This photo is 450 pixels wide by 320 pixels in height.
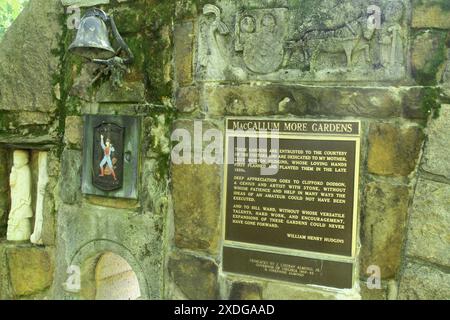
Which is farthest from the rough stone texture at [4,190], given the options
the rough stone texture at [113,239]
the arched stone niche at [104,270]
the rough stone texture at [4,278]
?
the arched stone niche at [104,270]

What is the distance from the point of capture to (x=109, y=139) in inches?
125

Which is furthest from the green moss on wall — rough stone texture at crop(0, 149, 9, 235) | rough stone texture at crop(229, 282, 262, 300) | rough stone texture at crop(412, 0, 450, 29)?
rough stone texture at crop(0, 149, 9, 235)

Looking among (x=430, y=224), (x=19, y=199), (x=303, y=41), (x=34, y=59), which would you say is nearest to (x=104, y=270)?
(x=19, y=199)

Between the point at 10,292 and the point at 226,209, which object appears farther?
the point at 10,292

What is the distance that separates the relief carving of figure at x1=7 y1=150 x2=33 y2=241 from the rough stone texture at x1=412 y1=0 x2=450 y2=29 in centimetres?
317

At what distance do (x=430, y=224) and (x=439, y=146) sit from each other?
45cm

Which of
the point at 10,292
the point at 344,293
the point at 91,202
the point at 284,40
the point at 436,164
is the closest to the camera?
the point at 436,164

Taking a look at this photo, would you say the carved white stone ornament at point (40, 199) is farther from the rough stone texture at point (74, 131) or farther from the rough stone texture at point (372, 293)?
the rough stone texture at point (372, 293)

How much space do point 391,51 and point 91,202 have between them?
241 cm

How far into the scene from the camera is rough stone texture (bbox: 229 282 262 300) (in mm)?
2764

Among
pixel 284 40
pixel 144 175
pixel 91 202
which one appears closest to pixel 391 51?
pixel 284 40

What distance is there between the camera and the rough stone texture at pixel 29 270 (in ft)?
11.4

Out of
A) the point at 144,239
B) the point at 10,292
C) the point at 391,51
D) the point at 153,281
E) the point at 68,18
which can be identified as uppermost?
the point at 68,18

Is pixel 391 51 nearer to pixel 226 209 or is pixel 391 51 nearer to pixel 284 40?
pixel 284 40
